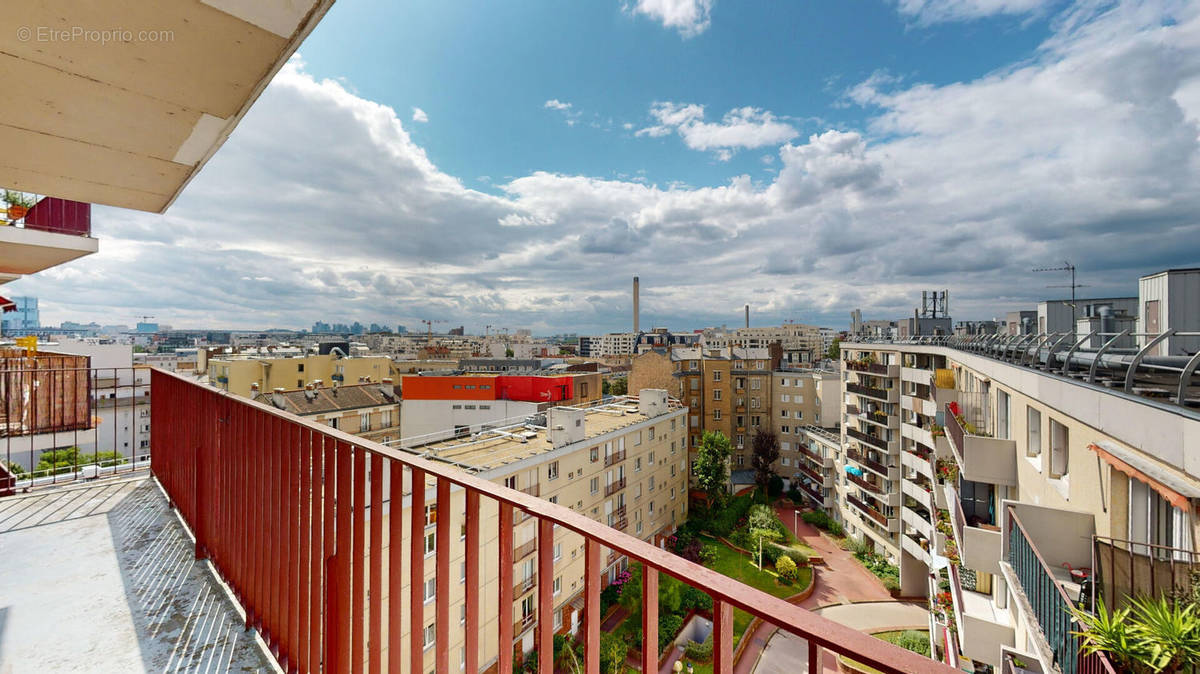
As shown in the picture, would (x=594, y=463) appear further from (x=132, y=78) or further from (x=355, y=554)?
(x=132, y=78)

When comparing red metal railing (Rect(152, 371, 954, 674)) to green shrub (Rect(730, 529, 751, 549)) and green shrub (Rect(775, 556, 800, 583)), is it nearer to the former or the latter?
green shrub (Rect(775, 556, 800, 583))

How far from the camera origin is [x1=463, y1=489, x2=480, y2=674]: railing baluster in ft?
4.09

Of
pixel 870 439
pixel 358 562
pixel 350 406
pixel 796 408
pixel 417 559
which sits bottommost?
pixel 796 408

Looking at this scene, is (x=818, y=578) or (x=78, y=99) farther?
(x=818, y=578)

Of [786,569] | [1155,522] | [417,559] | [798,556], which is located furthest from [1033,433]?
[798,556]

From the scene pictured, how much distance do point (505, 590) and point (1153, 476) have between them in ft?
15.5

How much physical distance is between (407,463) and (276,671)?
4.23ft

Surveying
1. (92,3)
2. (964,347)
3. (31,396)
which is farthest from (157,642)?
(964,347)

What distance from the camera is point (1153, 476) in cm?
351

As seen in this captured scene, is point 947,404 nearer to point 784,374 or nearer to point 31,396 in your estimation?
point 31,396

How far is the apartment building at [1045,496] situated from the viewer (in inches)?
144

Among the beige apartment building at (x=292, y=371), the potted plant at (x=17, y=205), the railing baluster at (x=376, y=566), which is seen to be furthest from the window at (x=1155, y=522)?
the beige apartment building at (x=292, y=371)

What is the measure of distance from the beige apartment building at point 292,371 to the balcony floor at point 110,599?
2200 cm

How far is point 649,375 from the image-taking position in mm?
28531
